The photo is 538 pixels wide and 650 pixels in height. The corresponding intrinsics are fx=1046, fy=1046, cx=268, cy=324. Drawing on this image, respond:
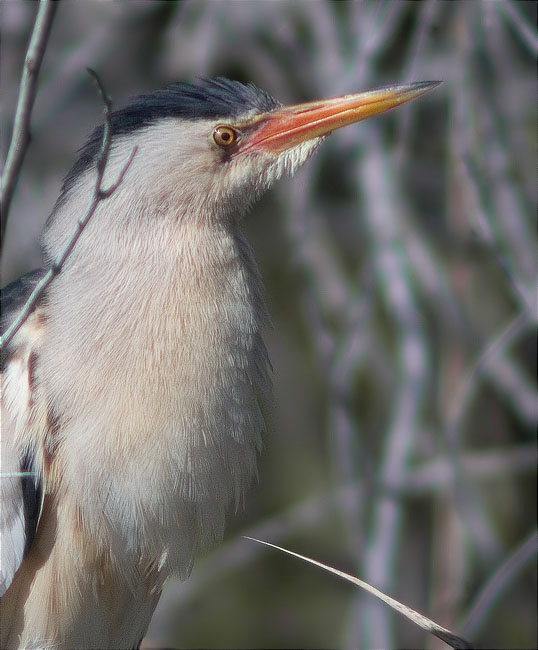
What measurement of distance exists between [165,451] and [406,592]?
230 centimetres

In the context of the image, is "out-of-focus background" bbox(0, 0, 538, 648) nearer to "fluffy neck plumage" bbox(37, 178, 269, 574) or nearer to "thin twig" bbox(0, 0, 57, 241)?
"fluffy neck plumage" bbox(37, 178, 269, 574)

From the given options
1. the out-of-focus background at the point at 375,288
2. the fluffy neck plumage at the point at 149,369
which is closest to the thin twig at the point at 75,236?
the fluffy neck plumage at the point at 149,369

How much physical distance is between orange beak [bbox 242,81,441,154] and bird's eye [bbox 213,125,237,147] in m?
0.03

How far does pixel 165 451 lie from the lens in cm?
171

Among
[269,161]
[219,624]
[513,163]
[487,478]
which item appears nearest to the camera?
[269,161]

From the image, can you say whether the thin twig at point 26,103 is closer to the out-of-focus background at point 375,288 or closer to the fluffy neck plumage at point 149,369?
the fluffy neck plumage at point 149,369

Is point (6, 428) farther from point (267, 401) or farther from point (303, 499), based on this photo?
point (303, 499)

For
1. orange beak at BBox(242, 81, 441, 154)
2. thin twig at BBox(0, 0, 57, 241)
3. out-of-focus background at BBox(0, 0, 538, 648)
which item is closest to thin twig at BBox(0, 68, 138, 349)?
thin twig at BBox(0, 0, 57, 241)

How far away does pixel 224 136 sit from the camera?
5.94 ft

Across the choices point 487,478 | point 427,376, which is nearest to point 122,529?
point 427,376

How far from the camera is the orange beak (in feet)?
5.78

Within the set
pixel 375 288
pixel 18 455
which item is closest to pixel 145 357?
pixel 18 455

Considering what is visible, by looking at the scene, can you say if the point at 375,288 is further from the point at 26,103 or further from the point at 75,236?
the point at 26,103

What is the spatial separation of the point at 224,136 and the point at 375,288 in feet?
4.27
